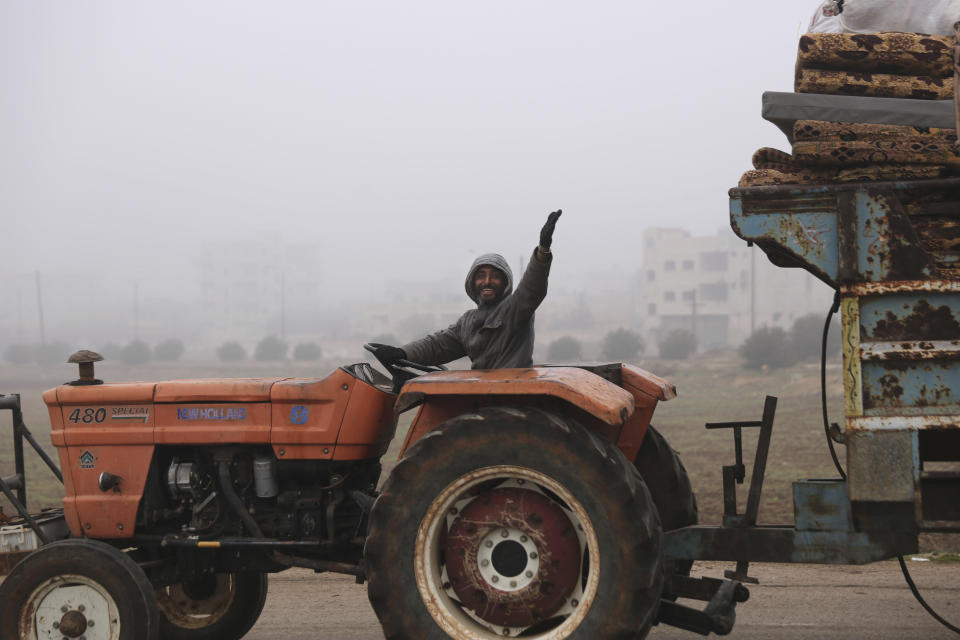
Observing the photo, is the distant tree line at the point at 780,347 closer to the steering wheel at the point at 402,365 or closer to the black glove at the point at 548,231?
the steering wheel at the point at 402,365

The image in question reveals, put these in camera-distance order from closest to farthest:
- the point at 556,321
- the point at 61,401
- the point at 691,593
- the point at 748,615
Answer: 1. the point at 691,593
2. the point at 61,401
3. the point at 748,615
4. the point at 556,321

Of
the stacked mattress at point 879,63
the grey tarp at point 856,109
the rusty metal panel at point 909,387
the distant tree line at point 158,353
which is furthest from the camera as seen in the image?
the distant tree line at point 158,353

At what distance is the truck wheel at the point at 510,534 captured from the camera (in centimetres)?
384

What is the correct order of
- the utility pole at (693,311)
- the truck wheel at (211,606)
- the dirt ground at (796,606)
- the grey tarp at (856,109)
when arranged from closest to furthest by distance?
the grey tarp at (856,109), the truck wheel at (211,606), the dirt ground at (796,606), the utility pole at (693,311)

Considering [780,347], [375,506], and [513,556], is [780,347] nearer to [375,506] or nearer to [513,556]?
[513,556]

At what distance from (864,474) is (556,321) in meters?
114

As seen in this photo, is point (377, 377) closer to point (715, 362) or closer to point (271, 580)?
point (271, 580)

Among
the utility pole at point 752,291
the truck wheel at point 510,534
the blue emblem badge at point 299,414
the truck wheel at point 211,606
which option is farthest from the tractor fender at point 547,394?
the utility pole at point 752,291

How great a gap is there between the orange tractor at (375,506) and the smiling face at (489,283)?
0.49 metres

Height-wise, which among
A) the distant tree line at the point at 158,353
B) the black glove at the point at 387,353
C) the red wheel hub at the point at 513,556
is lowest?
the distant tree line at the point at 158,353

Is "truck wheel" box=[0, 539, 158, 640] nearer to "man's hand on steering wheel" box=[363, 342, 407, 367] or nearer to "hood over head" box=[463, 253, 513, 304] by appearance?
"man's hand on steering wheel" box=[363, 342, 407, 367]

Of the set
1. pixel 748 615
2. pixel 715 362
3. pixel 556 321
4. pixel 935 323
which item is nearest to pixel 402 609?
pixel 935 323

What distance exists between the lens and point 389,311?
108312mm

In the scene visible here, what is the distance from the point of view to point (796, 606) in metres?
6.14
